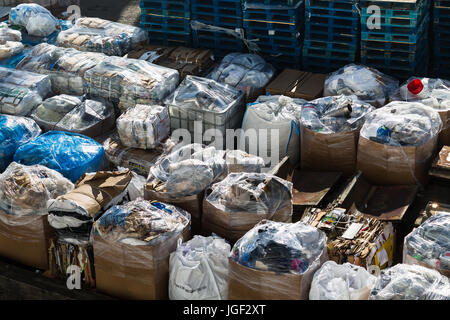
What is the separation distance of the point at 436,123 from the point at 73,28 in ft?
18.8

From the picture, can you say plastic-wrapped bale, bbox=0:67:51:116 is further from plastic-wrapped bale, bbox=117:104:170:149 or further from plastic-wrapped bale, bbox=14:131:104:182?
plastic-wrapped bale, bbox=117:104:170:149

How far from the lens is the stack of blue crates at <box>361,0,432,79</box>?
28.3 ft

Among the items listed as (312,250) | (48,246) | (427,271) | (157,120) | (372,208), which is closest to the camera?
(427,271)

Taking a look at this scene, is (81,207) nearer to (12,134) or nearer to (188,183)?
(188,183)

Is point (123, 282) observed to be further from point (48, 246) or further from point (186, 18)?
point (186, 18)

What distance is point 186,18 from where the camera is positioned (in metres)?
9.98

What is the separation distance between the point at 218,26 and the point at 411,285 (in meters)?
5.62

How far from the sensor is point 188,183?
6801mm

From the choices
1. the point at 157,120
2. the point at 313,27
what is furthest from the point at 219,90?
the point at 313,27

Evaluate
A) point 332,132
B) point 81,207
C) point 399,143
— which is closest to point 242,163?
point 332,132

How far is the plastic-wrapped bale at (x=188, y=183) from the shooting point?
6.79 metres

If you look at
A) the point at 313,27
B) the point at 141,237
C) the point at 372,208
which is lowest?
the point at 372,208

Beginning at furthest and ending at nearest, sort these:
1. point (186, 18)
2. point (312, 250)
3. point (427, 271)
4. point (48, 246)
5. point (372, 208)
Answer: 1. point (186, 18)
2. point (372, 208)
3. point (48, 246)
4. point (312, 250)
5. point (427, 271)

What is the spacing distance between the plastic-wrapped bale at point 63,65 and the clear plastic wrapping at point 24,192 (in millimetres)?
2624
